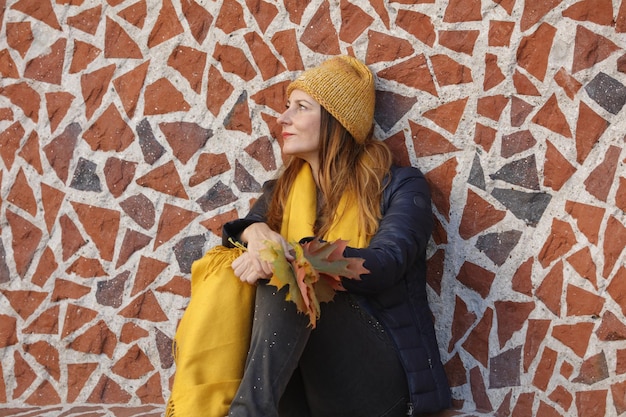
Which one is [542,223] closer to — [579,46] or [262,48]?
[579,46]

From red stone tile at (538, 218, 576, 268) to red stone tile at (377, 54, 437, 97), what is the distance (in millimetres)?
627

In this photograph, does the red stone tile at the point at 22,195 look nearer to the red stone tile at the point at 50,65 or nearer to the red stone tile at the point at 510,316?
the red stone tile at the point at 50,65

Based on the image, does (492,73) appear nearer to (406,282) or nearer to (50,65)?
(406,282)

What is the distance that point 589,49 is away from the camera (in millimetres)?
2906

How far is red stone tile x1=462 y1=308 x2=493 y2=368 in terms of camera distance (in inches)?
118

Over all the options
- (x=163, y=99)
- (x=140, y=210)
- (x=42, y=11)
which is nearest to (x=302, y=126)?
(x=163, y=99)

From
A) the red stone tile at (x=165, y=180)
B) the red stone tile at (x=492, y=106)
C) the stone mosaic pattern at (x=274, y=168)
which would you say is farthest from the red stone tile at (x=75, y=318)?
the red stone tile at (x=492, y=106)

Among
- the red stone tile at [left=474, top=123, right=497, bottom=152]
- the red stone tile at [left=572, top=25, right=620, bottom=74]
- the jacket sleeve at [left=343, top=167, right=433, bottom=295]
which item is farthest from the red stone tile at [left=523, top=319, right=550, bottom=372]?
the red stone tile at [left=572, top=25, right=620, bottom=74]

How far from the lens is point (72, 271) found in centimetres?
355

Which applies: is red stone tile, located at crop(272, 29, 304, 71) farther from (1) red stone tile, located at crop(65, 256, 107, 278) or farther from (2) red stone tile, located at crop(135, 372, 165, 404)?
(2) red stone tile, located at crop(135, 372, 165, 404)

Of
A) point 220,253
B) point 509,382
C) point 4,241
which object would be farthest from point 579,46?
point 4,241

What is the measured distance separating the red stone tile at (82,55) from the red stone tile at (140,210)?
559 mm

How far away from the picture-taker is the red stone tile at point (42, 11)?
11.9ft

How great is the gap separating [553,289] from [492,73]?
2.44 feet
